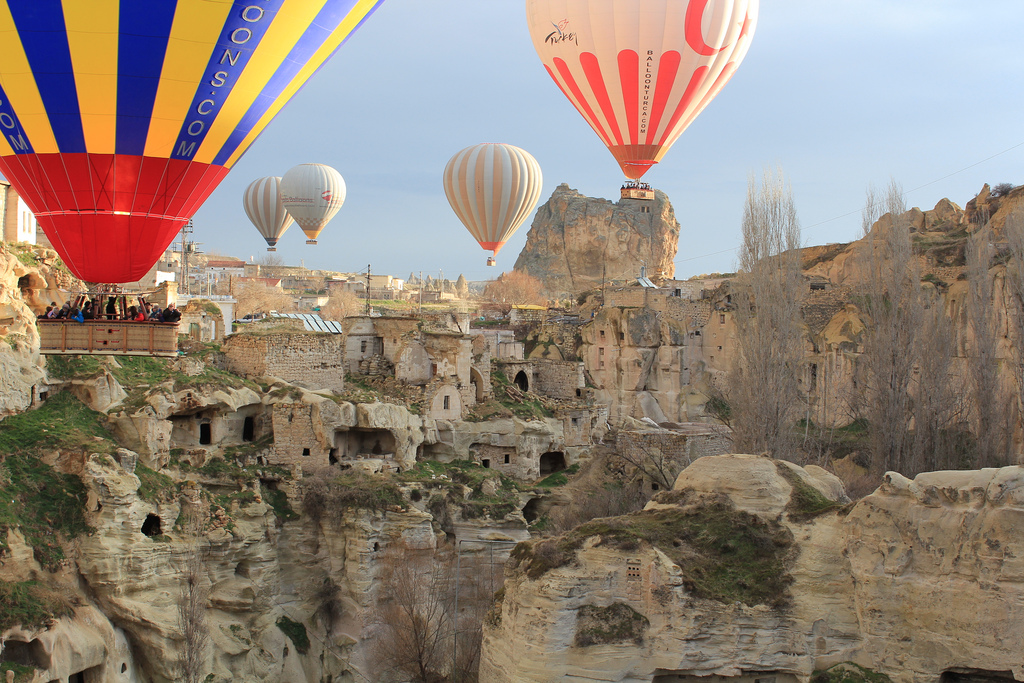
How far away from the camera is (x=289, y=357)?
82.9ft

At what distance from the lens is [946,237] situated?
2922cm

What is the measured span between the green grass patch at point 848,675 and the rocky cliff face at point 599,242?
221 feet

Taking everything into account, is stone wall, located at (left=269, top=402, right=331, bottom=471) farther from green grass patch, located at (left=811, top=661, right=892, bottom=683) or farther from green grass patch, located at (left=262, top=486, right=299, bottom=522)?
green grass patch, located at (left=811, top=661, right=892, bottom=683)

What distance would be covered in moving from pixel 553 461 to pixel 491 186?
1638cm

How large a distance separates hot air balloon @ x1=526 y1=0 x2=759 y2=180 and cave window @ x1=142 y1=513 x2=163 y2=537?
54.6ft

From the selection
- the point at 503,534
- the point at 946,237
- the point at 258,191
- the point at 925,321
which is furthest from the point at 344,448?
the point at 258,191

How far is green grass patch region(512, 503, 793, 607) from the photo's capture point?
45.2 ft

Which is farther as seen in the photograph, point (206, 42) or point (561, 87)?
point (561, 87)

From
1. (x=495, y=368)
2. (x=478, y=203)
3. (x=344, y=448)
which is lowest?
(x=344, y=448)

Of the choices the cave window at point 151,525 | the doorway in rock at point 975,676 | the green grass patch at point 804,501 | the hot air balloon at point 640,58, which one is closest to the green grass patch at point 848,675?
the doorway in rock at point 975,676

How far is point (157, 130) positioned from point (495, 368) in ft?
54.5

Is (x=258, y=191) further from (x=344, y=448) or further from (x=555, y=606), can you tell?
(x=555, y=606)

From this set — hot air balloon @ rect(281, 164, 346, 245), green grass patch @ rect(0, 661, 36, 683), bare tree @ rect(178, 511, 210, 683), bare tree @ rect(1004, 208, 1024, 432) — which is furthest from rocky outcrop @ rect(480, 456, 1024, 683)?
hot air balloon @ rect(281, 164, 346, 245)

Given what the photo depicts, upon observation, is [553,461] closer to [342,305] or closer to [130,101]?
[130,101]
